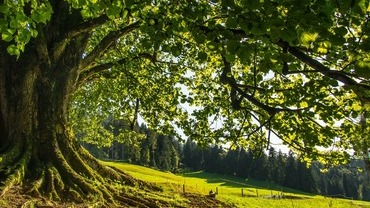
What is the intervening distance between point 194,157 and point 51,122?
132619 millimetres

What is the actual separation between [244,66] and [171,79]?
5.26m

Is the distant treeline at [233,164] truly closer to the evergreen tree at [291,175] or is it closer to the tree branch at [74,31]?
the evergreen tree at [291,175]

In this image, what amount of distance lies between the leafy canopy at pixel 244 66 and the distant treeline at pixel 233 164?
84797mm

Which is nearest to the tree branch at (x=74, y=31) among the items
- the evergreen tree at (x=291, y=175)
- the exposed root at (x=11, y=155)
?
the exposed root at (x=11, y=155)


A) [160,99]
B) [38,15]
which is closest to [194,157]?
[160,99]

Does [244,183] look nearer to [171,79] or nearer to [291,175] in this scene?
[291,175]

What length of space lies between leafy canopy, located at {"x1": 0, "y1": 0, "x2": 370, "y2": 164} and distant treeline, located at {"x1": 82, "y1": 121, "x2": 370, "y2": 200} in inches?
3338

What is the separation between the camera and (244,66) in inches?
549

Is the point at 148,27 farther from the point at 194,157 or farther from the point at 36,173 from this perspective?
the point at 194,157

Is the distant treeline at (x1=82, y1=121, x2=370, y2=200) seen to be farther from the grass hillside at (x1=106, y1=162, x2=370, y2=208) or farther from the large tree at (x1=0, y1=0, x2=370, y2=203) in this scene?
the large tree at (x1=0, y1=0, x2=370, y2=203)

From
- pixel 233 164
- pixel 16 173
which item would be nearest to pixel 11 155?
pixel 16 173

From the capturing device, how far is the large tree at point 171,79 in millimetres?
5105

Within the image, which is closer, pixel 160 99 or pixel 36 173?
pixel 36 173

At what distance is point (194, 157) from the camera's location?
5694 inches
